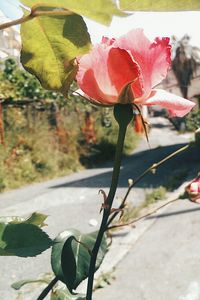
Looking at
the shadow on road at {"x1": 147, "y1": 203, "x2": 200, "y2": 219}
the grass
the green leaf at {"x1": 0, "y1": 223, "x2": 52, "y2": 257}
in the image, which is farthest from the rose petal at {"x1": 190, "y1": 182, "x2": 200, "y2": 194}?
the grass

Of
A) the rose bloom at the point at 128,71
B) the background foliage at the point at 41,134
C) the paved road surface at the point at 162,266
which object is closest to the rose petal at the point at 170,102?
the rose bloom at the point at 128,71

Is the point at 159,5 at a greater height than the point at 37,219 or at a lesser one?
greater

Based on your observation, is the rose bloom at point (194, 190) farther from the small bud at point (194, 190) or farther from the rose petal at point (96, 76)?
the rose petal at point (96, 76)

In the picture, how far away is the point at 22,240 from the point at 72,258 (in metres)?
0.09

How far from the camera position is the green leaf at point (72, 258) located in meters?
0.42

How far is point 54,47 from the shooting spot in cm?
27

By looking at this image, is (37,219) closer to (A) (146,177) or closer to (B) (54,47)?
(B) (54,47)

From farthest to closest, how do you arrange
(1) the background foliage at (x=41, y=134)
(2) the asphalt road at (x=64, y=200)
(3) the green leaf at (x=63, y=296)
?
1. (1) the background foliage at (x=41, y=134)
2. (2) the asphalt road at (x=64, y=200)
3. (3) the green leaf at (x=63, y=296)

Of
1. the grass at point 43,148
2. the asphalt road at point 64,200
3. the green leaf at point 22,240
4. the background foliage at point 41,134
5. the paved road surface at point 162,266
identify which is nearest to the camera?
the green leaf at point 22,240

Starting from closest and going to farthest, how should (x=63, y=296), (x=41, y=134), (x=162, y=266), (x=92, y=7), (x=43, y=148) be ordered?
(x=92, y=7), (x=63, y=296), (x=162, y=266), (x=43, y=148), (x=41, y=134)

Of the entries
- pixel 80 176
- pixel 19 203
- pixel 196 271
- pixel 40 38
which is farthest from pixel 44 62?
pixel 80 176

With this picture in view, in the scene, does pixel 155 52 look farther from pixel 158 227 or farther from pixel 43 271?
pixel 158 227

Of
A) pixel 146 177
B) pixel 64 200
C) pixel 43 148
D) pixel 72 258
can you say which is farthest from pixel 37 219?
pixel 43 148

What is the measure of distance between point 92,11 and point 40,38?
0.06m
